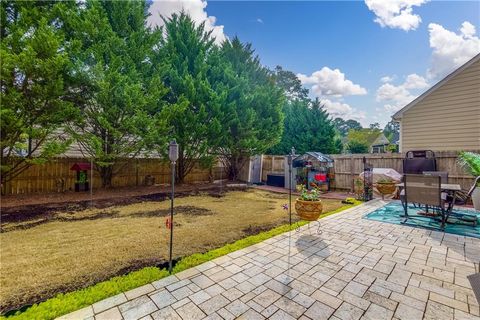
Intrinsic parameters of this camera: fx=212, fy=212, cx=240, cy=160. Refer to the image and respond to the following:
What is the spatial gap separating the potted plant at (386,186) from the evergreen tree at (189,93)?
23.1 feet

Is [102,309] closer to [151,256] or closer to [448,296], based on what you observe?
[151,256]

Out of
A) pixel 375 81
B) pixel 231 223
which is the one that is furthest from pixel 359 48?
pixel 231 223

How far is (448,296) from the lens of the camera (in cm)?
218

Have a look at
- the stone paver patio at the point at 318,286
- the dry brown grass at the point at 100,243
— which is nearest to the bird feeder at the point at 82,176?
the dry brown grass at the point at 100,243

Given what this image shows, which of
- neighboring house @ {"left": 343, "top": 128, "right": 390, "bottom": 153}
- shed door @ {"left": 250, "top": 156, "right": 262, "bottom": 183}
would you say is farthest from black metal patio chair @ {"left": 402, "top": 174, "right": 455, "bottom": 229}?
neighboring house @ {"left": 343, "top": 128, "right": 390, "bottom": 153}

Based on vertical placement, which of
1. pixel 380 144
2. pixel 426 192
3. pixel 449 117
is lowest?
pixel 426 192

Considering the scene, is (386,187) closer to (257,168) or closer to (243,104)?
(257,168)

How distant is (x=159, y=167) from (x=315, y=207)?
894 cm

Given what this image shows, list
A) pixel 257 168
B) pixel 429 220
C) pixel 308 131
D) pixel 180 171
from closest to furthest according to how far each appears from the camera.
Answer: pixel 429 220
pixel 180 171
pixel 257 168
pixel 308 131

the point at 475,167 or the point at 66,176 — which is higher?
the point at 475,167

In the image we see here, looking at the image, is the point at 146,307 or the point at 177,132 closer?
the point at 146,307

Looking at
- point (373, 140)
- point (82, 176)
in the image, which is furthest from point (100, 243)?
point (373, 140)

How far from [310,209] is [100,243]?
12.4 ft

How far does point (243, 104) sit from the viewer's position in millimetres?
11781
